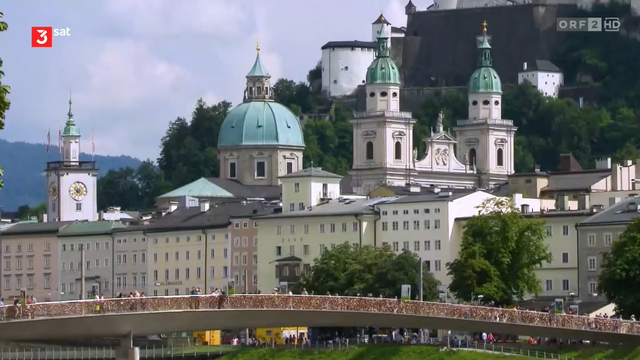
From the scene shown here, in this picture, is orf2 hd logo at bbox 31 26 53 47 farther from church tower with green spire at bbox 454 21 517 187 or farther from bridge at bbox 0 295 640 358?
church tower with green spire at bbox 454 21 517 187

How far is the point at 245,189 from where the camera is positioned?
15875cm

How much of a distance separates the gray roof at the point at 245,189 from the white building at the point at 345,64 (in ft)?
104

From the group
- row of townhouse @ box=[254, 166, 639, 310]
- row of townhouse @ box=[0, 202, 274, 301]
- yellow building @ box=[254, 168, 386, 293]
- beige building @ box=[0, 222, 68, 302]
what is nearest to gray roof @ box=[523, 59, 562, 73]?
row of townhouse @ box=[0, 202, 274, 301]

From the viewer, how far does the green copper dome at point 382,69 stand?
165 metres

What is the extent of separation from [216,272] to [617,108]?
65.9 metres

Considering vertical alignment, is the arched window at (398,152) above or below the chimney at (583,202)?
above

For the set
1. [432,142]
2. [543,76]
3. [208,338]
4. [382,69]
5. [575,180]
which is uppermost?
[543,76]

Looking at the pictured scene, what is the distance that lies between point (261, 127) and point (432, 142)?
1085 cm

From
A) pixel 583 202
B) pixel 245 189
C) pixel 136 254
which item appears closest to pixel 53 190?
pixel 245 189

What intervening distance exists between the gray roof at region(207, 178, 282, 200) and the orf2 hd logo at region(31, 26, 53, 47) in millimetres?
90164

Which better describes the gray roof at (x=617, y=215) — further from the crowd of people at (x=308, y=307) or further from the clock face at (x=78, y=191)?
the clock face at (x=78, y=191)

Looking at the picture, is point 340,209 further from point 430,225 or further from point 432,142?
point 432,142

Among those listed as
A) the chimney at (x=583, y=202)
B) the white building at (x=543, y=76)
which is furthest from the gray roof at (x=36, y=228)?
the white building at (x=543, y=76)

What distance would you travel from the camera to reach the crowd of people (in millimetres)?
64750
